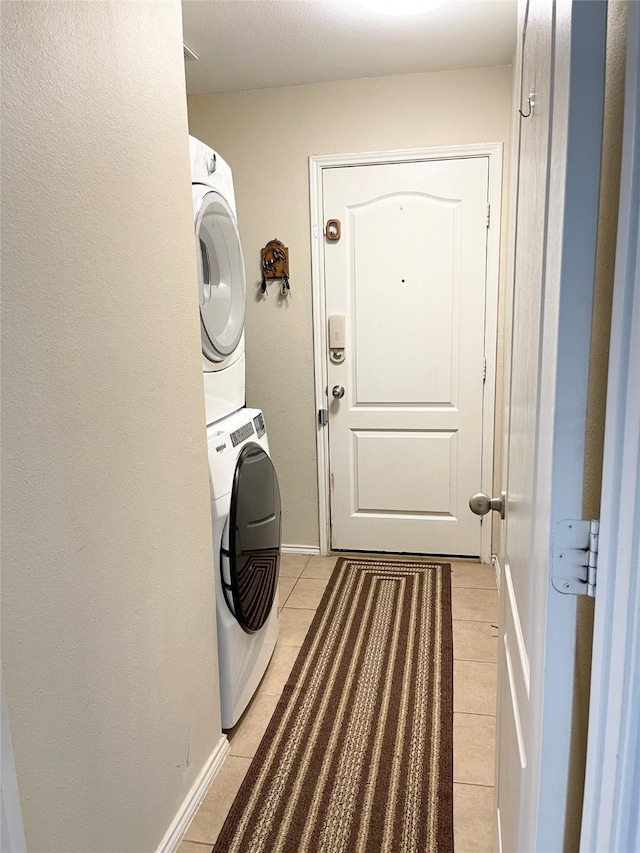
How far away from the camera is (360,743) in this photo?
6.31 feet

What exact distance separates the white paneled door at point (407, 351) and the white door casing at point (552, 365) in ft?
6.74

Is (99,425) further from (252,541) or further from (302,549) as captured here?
(302,549)

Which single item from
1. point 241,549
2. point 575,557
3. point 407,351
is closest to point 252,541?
point 241,549

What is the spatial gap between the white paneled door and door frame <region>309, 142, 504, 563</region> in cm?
3

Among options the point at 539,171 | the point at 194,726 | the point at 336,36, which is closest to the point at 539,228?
the point at 539,171

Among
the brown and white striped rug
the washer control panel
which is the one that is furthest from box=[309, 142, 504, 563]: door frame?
the washer control panel

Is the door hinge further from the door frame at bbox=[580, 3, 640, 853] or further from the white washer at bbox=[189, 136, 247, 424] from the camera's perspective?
the white washer at bbox=[189, 136, 247, 424]

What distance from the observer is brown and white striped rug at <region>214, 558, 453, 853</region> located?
5.22 ft

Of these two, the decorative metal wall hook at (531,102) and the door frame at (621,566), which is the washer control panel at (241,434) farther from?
the door frame at (621,566)

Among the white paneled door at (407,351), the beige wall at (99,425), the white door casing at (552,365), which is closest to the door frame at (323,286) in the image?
the white paneled door at (407,351)

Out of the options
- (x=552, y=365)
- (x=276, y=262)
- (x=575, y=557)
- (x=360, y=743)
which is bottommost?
(x=360, y=743)

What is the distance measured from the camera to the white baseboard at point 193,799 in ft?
4.96

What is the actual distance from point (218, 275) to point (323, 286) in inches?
45.9

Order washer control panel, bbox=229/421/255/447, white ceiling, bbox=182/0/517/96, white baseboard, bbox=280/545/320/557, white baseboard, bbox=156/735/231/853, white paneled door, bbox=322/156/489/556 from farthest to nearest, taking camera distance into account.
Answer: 1. white baseboard, bbox=280/545/320/557
2. white paneled door, bbox=322/156/489/556
3. white ceiling, bbox=182/0/517/96
4. washer control panel, bbox=229/421/255/447
5. white baseboard, bbox=156/735/231/853
